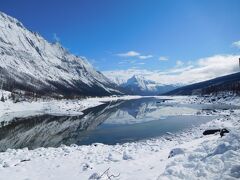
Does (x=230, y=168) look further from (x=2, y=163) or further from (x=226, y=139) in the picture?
(x=2, y=163)

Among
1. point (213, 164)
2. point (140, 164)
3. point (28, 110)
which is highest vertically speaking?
point (28, 110)

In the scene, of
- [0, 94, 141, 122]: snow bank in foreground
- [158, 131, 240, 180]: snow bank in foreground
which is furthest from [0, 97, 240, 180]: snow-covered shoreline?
[0, 94, 141, 122]: snow bank in foreground

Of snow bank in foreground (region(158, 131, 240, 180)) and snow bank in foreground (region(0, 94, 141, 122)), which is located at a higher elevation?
snow bank in foreground (region(0, 94, 141, 122))

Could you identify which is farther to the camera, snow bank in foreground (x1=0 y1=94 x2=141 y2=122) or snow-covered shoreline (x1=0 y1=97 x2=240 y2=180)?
snow bank in foreground (x1=0 y1=94 x2=141 y2=122)

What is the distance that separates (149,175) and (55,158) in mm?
12670

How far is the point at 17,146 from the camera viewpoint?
4153 centimetres

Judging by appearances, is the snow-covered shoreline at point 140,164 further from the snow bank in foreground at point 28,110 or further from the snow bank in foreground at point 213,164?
the snow bank in foreground at point 28,110

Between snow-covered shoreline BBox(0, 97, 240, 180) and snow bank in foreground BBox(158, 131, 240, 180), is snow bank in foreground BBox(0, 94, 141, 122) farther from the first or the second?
snow bank in foreground BBox(158, 131, 240, 180)

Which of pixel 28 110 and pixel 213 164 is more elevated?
pixel 28 110

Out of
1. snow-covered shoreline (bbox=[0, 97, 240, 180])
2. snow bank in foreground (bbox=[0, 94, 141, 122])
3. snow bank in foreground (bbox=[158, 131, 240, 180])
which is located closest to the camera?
Result: snow bank in foreground (bbox=[158, 131, 240, 180])

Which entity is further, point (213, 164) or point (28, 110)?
point (28, 110)

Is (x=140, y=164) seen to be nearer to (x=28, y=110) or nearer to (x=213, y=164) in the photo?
(x=213, y=164)

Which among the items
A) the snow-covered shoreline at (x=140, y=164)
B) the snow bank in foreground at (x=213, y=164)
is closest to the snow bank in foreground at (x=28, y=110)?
the snow-covered shoreline at (x=140, y=164)

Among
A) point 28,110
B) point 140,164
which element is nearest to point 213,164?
point 140,164
